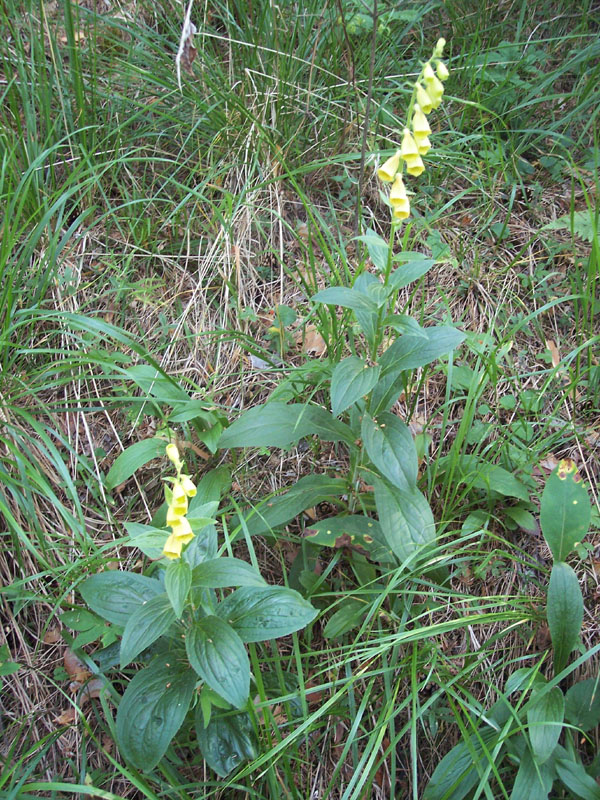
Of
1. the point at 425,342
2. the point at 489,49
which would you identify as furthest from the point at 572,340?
the point at 489,49

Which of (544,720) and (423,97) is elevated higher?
(423,97)

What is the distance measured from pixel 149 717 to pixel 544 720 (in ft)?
3.54

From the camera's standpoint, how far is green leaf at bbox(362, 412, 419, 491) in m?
1.77

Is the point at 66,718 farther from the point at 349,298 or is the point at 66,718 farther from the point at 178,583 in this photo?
the point at 349,298

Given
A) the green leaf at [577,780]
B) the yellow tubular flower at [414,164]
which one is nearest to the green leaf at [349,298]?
the yellow tubular flower at [414,164]

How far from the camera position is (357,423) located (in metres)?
1.99

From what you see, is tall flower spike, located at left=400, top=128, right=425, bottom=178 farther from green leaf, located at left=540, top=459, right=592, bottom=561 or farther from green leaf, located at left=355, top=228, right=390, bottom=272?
green leaf, located at left=540, top=459, right=592, bottom=561

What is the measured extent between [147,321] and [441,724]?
183 cm

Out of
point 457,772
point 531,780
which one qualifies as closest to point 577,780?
point 531,780

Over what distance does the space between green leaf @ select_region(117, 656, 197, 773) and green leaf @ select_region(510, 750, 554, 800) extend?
917 millimetres

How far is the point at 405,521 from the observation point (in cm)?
184

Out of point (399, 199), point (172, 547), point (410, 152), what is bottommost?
point (172, 547)

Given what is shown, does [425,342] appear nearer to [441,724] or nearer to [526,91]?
A: [441,724]

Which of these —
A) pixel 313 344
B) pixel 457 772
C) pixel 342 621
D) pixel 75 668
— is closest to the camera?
pixel 457 772
